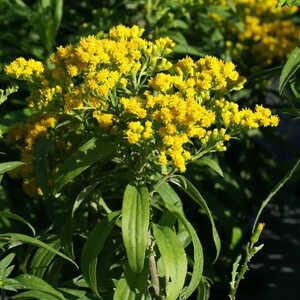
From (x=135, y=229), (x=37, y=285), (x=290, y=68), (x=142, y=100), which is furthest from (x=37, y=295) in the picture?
(x=290, y=68)

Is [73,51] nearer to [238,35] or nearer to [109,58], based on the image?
[109,58]

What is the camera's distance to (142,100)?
2.53 m

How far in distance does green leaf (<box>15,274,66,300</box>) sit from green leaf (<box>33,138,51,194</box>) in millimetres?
404

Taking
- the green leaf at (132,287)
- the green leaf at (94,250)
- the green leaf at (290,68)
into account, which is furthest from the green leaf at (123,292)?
the green leaf at (290,68)

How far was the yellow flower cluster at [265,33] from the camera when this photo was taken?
449cm

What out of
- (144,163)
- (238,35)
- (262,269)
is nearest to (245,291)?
(262,269)

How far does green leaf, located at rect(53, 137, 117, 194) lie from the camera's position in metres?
2.46

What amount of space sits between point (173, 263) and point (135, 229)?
215 mm

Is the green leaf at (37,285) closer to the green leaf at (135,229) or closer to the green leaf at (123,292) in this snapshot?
the green leaf at (123,292)

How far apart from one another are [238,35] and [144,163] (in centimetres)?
243

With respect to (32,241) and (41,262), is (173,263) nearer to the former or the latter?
(32,241)

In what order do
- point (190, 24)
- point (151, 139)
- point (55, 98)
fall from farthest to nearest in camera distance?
point (190, 24) → point (55, 98) → point (151, 139)

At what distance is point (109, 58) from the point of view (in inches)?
101

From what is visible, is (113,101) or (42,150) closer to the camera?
(113,101)
